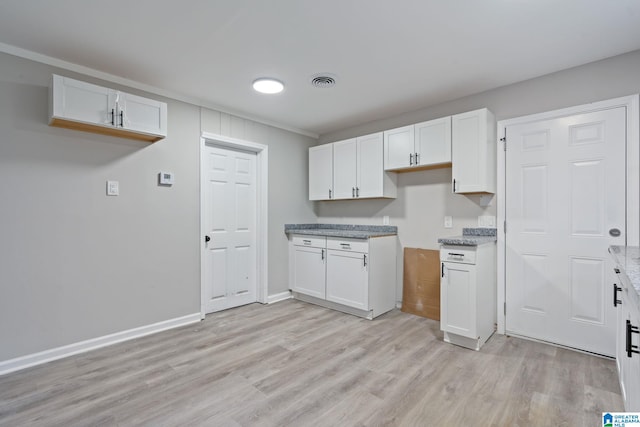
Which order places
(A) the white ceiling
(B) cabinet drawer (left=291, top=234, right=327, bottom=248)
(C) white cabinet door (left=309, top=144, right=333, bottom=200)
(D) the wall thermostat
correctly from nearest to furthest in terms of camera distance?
(A) the white ceiling → (D) the wall thermostat → (B) cabinet drawer (left=291, top=234, right=327, bottom=248) → (C) white cabinet door (left=309, top=144, right=333, bottom=200)

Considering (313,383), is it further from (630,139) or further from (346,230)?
(630,139)

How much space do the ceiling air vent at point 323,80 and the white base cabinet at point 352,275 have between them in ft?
5.48

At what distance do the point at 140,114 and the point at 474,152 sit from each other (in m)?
3.06

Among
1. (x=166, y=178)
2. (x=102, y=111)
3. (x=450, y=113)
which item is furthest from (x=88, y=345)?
(x=450, y=113)

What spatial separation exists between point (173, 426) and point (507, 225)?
310 cm

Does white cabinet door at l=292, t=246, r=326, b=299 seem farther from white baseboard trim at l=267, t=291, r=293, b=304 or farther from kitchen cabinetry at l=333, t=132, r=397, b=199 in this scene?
kitchen cabinetry at l=333, t=132, r=397, b=199

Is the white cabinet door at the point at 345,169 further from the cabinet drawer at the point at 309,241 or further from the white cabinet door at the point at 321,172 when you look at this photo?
the cabinet drawer at the point at 309,241

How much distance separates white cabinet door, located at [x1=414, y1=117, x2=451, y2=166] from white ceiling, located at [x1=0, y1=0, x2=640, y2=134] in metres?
0.36

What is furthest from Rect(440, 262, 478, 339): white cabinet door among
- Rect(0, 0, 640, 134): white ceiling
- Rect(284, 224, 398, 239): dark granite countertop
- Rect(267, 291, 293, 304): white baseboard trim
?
Rect(267, 291, 293, 304): white baseboard trim

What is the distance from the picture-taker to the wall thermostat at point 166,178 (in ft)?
10.1

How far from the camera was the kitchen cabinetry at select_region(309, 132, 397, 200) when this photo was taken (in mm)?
3699

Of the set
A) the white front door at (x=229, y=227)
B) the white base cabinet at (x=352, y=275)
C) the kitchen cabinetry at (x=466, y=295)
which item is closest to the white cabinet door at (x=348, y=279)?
the white base cabinet at (x=352, y=275)

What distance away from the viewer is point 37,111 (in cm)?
240

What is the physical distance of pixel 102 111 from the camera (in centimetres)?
242
